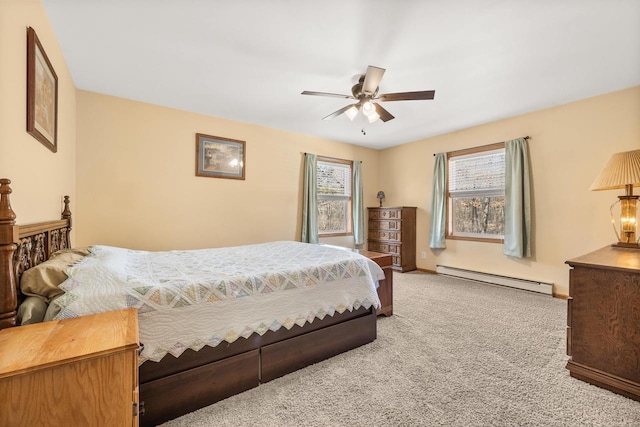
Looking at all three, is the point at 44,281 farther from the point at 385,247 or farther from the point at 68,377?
the point at 385,247

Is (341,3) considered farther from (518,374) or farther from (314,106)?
(518,374)

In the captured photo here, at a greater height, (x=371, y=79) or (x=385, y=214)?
(x=371, y=79)

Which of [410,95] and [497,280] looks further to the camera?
[497,280]

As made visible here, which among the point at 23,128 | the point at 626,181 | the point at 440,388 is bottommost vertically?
the point at 440,388

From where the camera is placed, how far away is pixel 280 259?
7.66 ft

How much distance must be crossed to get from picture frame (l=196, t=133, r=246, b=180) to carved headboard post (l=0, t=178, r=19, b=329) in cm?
265

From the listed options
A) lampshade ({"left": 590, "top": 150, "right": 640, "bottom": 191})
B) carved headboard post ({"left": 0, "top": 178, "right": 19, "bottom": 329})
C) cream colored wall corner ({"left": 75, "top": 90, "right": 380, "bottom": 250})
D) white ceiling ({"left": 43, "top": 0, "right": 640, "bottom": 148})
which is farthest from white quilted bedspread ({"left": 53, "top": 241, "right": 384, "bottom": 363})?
lampshade ({"left": 590, "top": 150, "right": 640, "bottom": 191})

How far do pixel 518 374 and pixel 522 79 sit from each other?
9.01ft

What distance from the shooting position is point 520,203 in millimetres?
3666

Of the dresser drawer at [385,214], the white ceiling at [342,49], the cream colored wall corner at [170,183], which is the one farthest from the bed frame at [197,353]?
the dresser drawer at [385,214]

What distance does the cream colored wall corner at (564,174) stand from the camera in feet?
10.1

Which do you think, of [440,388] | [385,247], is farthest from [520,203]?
[440,388]

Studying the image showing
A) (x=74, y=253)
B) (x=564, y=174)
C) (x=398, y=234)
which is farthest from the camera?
(x=398, y=234)

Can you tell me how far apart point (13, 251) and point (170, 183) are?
2513mm
